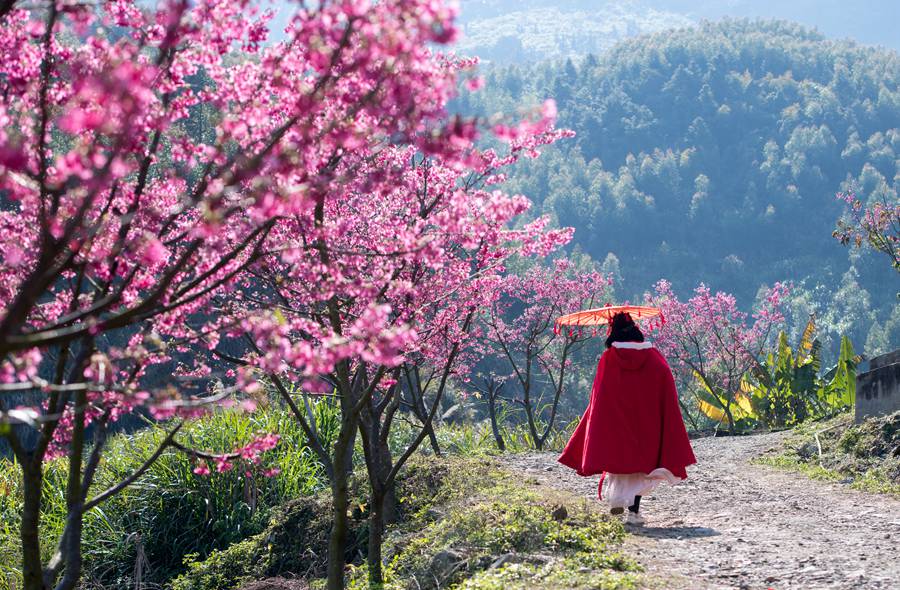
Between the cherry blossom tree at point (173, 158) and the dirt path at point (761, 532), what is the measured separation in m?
2.85

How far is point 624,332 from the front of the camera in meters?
8.23

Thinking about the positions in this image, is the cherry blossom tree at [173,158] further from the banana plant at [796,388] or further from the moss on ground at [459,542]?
the banana plant at [796,388]

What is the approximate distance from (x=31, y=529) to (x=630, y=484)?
491 cm

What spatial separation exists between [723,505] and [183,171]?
6.14m

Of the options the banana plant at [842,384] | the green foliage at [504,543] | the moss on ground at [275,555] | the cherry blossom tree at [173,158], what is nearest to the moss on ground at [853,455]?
the banana plant at [842,384]

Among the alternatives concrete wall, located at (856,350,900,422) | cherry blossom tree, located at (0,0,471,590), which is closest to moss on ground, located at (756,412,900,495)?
concrete wall, located at (856,350,900,422)

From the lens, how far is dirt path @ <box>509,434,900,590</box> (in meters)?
5.57

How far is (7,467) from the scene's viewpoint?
39.8ft

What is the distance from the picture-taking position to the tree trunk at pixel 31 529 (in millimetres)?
4230

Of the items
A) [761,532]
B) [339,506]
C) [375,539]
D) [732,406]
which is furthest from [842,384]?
[339,506]

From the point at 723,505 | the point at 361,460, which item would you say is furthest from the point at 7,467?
the point at 723,505

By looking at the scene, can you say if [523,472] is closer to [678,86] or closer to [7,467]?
[7,467]

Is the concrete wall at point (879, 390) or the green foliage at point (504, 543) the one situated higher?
the concrete wall at point (879, 390)

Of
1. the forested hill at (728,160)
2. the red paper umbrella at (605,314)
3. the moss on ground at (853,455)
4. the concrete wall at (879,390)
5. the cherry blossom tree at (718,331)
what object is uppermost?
the forested hill at (728,160)
